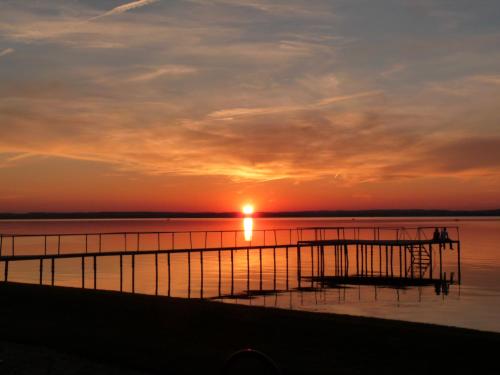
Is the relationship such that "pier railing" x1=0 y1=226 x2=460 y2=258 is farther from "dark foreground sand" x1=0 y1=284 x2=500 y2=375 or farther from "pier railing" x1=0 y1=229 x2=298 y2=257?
"dark foreground sand" x1=0 y1=284 x2=500 y2=375

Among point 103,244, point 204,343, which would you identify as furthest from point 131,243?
point 204,343

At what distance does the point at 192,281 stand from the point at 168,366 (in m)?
51.7

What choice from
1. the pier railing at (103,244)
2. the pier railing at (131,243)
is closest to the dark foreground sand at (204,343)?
the pier railing at (131,243)

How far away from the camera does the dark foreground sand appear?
12.5m

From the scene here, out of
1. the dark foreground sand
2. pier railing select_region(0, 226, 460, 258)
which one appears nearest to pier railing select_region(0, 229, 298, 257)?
pier railing select_region(0, 226, 460, 258)

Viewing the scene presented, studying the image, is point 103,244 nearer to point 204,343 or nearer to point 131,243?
point 131,243

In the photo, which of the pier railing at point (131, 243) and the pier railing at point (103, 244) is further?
the pier railing at point (103, 244)

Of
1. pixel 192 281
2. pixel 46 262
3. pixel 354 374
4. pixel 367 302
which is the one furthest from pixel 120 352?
pixel 46 262

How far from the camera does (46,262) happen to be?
8600 cm

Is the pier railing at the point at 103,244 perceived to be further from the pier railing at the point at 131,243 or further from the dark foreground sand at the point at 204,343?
the dark foreground sand at the point at 204,343

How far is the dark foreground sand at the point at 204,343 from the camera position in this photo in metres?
12.5

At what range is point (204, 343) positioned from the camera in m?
15.0

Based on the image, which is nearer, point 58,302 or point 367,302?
point 58,302

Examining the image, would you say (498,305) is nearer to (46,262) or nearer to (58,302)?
(58,302)
